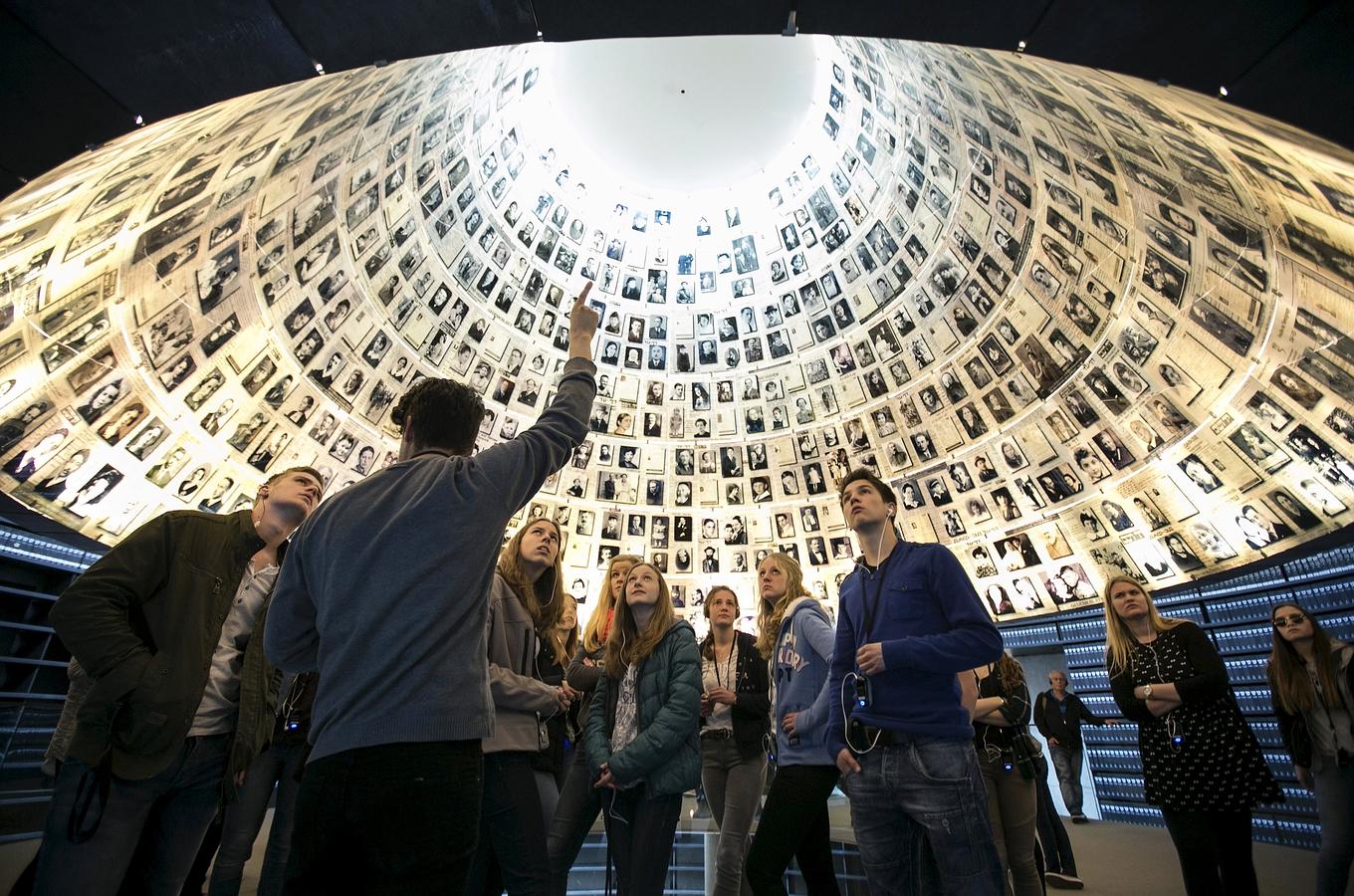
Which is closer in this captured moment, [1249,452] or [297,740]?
[297,740]

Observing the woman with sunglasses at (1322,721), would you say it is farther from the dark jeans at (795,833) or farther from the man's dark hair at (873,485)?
the man's dark hair at (873,485)

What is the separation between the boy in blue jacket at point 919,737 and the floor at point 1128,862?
3.75 m

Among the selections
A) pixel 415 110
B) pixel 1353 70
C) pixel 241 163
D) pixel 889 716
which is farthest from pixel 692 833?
pixel 415 110

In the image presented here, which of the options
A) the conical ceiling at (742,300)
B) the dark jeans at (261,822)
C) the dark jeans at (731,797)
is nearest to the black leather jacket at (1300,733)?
the conical ceiling at (742,300)

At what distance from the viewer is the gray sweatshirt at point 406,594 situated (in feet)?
6.03

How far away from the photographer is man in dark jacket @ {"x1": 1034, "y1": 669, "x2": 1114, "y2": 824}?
10.4m

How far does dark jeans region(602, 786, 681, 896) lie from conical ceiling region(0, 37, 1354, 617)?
516 cm

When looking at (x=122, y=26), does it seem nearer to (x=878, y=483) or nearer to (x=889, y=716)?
(x=878, y=483)

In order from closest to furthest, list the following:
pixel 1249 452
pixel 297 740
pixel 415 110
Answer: pixel 297 740 < pixel 1249 452 < pixel 415 110

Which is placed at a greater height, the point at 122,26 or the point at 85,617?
the point at 122,26

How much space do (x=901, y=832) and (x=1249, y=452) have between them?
9.17 metres

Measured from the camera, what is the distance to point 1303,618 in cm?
551

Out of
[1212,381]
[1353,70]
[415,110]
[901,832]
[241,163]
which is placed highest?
[415,110]

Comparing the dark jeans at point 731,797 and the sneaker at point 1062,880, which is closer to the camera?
the dark jeans at point 731,797
